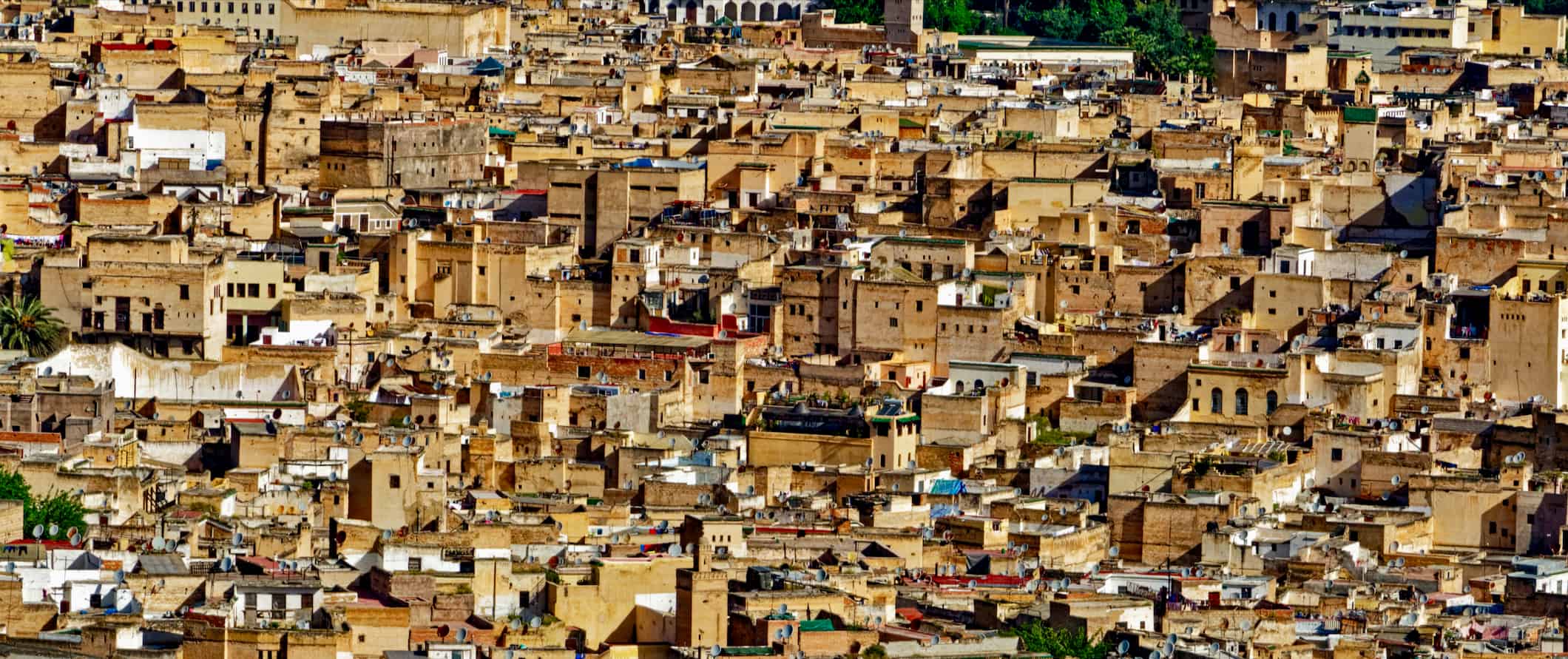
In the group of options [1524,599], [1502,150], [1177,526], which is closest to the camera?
[1524,599]

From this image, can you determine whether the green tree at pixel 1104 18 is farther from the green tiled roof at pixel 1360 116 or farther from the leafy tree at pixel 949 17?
the green tiled roof at pixel 1360 116

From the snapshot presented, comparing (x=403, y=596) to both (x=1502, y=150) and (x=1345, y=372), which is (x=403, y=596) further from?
(x=1502, y=150)

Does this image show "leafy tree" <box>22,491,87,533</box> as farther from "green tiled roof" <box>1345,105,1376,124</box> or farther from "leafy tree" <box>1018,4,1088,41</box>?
"leafy tree" <box>1018,4,1088,41</box>

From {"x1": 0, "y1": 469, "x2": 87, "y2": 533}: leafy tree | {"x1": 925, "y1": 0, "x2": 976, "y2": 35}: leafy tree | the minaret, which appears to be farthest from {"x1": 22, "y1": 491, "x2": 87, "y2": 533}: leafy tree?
{"x1": 925, "y1": 0, "x2": 976, "y2": 35}: leafy tree

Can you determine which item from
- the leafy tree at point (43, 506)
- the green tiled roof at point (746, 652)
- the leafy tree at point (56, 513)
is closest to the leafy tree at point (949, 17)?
the leafy tree at point (43, 506)

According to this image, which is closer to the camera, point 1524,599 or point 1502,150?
point 1524,599

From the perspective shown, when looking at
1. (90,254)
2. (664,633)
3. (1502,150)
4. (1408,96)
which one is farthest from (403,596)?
(1408,96)

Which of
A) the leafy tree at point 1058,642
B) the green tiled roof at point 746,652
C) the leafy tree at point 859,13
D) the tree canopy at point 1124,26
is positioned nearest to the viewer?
the green tiled roof at point 746,652

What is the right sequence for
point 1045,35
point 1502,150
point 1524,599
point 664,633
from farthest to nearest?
point 1045,35 → point 1502,150 → point 1524,599 → point 664,633
